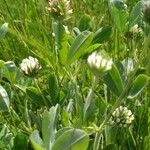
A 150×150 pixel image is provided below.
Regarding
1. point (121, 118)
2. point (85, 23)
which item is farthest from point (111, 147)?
point (85, 23)

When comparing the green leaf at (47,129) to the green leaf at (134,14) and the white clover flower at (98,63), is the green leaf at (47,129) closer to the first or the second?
the white clover flower at (98,63)

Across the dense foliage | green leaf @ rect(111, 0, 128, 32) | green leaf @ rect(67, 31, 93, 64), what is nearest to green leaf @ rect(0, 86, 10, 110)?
the dense foliage

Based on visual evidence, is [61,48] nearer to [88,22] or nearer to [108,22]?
[88,22]

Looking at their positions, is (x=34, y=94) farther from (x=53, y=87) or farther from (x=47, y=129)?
(x=47, y=129)

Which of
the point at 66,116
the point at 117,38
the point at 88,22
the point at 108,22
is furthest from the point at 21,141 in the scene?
the point at 108,22

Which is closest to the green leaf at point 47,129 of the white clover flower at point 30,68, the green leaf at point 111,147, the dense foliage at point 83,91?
→ the dense foliage at point 83,91
